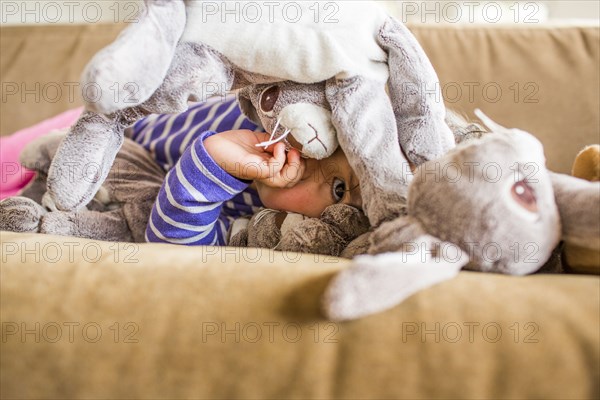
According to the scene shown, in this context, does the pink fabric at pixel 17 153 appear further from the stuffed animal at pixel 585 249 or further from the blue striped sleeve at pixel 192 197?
the stuffed animal at pixel 585 249

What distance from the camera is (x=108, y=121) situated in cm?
60

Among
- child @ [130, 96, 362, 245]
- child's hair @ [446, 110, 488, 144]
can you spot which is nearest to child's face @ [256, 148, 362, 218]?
child @ [130, 96, 362, 245]

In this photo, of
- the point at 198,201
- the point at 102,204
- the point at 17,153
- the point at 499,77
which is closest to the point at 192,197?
the point at 198,201

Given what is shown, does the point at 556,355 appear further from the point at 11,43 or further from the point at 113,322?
the point at 11,43

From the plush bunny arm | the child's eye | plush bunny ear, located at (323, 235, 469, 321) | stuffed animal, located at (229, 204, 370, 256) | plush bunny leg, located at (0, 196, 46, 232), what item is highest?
the plush bunny arm

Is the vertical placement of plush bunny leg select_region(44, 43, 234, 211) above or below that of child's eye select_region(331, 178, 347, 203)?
above

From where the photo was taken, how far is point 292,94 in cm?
64

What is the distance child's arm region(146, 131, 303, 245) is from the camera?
677 millimetres

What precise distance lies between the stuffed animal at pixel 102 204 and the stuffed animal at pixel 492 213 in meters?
0.48

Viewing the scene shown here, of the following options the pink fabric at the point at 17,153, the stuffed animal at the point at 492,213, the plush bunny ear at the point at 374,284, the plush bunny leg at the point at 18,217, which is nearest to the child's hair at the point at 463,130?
the stuffed animal at the point at 492,213

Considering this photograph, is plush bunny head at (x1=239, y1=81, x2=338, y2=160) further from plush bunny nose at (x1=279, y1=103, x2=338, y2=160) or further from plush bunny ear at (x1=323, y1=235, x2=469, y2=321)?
plush bunny ear at (x1=323, y1=235, x2=469, y2=321)

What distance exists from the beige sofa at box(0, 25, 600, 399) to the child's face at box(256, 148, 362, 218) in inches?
7.3

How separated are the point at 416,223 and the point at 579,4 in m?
1.73

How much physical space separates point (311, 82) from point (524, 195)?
269 millimetres
